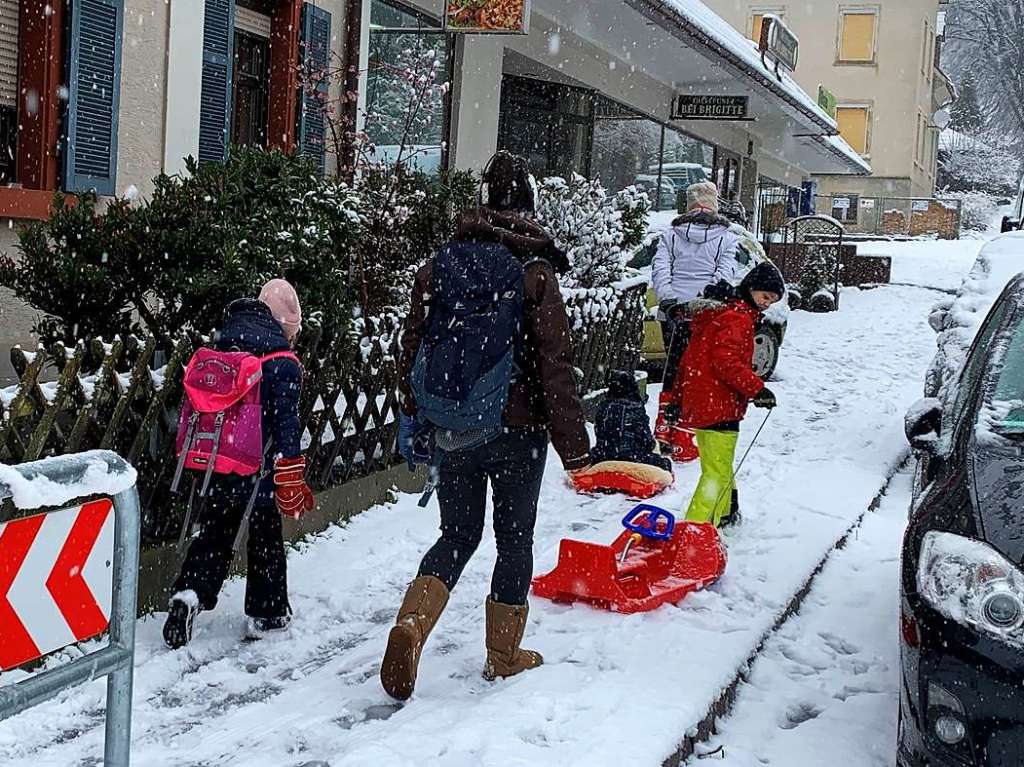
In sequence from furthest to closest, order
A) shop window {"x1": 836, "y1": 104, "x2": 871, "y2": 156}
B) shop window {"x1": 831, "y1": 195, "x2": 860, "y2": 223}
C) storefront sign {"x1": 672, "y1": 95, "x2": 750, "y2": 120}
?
shop window {"x1": 836, "y1": 104, "x2": 871, "y2": 156} → shop window {"x1": 831, "y1": 195, "x2": 860, "y2": 223} → storefront sign {"x1": 672, "y1": 95, "x2": 750, "y2": 120}

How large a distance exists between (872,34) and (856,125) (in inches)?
139

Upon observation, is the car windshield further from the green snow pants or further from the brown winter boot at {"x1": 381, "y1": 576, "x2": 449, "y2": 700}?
the brown winter boot at {"x1": 381, "y1": 576, "x2": 449, "y2": 700}

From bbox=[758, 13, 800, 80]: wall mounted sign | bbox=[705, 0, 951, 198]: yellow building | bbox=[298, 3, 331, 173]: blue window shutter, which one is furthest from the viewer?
bbox=[705, 0, 951, 198]: yellow building

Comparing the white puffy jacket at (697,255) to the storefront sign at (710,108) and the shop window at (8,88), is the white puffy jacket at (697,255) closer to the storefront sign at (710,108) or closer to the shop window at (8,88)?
the shop window at (8,88)

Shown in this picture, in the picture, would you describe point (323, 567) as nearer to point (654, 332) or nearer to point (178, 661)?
point (178, 661)

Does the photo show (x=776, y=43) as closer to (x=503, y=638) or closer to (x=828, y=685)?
(x=828, y=685)

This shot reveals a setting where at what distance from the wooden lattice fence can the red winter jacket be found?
5.97 feet

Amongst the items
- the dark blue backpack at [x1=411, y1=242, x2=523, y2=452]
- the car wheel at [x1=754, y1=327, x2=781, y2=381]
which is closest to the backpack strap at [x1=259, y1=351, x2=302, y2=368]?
the dark blue backpack at [x1=411, y1=242, x2=523, y2=452]

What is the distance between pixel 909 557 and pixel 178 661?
8.83 ft

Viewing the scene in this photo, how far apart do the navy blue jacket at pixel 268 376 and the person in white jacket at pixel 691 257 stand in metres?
4.09

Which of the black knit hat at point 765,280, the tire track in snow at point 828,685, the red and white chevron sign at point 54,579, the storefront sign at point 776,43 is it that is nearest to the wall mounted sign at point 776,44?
the storefront sign at point 776,43

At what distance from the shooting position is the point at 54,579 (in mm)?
2490

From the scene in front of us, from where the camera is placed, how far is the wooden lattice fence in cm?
438

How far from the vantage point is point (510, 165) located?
13.9ft
